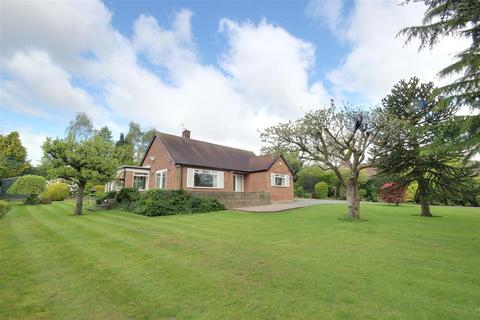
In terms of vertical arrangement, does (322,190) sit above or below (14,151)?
below

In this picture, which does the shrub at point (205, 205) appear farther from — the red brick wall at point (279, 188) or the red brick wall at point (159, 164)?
the red brick wall at point (279, 188)

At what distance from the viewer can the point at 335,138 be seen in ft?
46.8

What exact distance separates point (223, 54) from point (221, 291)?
52.4ft

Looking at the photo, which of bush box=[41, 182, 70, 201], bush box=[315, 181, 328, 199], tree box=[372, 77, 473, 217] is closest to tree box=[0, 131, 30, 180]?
bush box=[41, 182, 70, 201]

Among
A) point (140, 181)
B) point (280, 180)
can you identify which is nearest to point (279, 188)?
point (280, 180)

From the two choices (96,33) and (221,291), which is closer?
(221,291)

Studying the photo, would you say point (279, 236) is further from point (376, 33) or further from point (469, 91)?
point (376, 33)

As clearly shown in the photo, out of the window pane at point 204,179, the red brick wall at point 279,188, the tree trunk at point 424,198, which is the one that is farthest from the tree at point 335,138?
the red brick wall at point 279,188

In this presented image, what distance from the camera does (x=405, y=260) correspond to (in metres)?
6.18

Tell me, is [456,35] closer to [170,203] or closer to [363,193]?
[170,203]

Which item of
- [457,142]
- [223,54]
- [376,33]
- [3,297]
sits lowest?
[3,297]

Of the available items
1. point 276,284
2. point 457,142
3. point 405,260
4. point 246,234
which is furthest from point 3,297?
point 457,142

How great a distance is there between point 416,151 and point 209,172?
15319 millimetres

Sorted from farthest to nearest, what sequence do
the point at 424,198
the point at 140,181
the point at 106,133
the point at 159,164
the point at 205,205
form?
1. the point at 106,133
2. the point at 140,181
3. the point at 159,164
4. the point at 205,205
5. the point at 424,198
